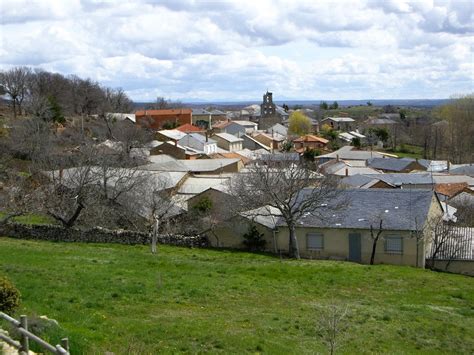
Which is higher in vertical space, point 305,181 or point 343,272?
point 305,181

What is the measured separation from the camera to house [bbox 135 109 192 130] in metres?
123

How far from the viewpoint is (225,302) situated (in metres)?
19.5

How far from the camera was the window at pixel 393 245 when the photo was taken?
111 ft

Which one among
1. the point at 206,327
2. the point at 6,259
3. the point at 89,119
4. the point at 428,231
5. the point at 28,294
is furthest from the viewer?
the point at 89,119

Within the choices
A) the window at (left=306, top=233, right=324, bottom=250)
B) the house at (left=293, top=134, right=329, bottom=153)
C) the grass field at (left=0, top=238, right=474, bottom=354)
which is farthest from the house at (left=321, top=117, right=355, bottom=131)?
the grass field at (left=0, top=238, right=474, bottom=354)

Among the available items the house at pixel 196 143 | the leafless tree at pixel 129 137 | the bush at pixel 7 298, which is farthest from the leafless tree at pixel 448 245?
the house at pixel 196 143

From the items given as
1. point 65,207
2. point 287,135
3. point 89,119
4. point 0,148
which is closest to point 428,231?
point 65,207

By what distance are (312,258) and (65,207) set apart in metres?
14.7

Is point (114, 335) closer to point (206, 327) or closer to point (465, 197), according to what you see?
point (206, 327)

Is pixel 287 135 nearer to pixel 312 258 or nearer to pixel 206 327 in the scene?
pixel 312 258

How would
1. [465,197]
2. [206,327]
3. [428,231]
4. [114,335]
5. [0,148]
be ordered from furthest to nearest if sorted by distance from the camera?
1. [0,148]
2. [465,197]
3. [428,231]
4. [206,327]
5. [114,335]

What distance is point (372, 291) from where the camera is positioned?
23922 millimetres

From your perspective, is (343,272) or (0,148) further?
(0,148)

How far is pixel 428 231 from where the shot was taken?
113 ft
